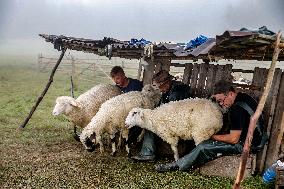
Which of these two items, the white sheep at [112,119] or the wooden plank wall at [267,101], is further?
the white sheep at [112,119]

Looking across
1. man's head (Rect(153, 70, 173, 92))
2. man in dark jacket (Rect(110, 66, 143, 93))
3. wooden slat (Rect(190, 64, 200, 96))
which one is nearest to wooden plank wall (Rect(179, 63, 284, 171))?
wooden slat (Rect(190, 64, 200, 96))

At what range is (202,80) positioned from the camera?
34.6 ft

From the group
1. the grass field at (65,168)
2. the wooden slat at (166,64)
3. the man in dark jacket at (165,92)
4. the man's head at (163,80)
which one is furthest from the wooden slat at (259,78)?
the wooden slat at (166,64)

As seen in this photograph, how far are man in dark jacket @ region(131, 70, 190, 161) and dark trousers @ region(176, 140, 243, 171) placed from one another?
1.42m

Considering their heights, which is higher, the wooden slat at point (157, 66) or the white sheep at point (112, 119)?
the wooden slat at point (157, 66)

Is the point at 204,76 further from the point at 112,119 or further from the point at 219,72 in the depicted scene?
the point at 112,119

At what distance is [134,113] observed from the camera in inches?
385

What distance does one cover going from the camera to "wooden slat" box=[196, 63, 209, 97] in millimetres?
10453

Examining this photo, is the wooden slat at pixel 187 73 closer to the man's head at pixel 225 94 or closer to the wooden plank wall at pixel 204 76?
the wooden plank wall at pixel 204 76

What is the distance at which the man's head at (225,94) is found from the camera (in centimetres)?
810

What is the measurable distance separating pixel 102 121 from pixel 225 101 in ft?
11.1

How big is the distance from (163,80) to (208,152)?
273cm

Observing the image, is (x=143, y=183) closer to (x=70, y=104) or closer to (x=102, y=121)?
(x=102, y=121)

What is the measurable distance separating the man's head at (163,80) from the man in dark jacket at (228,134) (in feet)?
6.90
